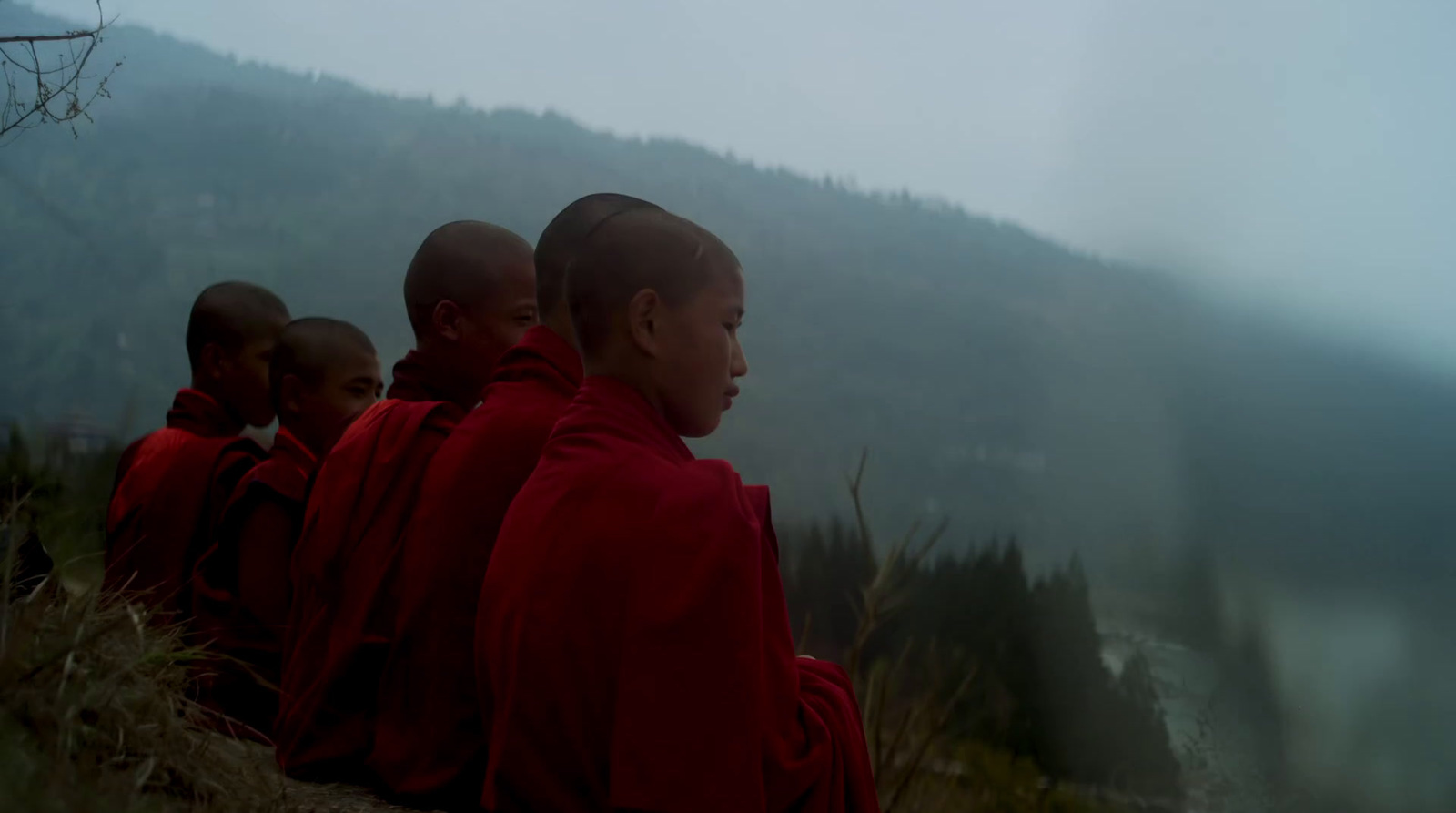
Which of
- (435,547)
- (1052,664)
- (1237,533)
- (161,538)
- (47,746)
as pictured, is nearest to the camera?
(47,746)

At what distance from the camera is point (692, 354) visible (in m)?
1.60

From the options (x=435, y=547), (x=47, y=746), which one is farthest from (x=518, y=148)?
(x=47, y=746)

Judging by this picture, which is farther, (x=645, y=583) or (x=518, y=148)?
(x=518, y=148)

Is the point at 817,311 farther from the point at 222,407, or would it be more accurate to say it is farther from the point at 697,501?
the point at 697,501

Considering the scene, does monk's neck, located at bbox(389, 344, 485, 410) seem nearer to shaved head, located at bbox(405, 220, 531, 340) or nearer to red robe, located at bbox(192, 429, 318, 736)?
shaved head, located at bbox(405, 220, 531, 340)

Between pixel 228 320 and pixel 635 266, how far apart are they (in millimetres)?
2291

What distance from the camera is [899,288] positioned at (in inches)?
332

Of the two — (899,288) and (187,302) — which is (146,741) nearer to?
(899,288)

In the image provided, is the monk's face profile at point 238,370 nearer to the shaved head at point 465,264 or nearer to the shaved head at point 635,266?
the shaved head at point 465,264

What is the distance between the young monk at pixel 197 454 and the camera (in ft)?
10.2

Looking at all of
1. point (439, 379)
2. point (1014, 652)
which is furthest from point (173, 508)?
point (1014, 652)

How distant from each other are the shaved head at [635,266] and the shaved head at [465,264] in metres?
0.74

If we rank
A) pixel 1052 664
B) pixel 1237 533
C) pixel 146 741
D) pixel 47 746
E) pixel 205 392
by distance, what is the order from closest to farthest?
pixel 47 746, pixel 146 741, pixel 205 392, pixel 1237 533, pixel 1052 664

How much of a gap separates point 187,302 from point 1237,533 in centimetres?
786
